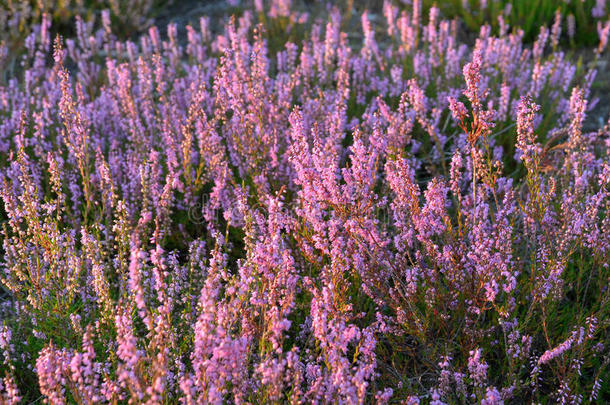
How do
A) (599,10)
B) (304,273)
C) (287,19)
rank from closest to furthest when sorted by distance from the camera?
(304,273), (599,10), (287,19)

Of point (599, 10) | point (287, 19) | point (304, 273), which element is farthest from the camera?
point (287, 19)

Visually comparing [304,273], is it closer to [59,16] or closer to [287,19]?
[287,19]

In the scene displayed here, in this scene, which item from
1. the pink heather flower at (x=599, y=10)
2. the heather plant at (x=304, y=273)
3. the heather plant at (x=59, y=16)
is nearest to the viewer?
the heather plant at (x=304, y=273)

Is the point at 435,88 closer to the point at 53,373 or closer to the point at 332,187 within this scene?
the point at 332,187

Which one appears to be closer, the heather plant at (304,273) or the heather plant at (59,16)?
the heather plant at (304,273)

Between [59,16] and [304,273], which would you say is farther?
[59,16]

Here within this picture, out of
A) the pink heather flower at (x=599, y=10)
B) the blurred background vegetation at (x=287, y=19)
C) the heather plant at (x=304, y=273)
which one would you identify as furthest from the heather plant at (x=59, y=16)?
the pink heather flower at (x=599, y=10)

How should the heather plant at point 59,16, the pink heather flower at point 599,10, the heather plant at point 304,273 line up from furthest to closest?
the pink heather flower at point 599,10, the heather plant at point 59,16, the heather plant at point 304,273

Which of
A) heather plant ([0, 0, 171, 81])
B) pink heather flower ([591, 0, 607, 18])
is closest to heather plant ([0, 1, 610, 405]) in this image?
heather plant ([0, 0, 171, 81])

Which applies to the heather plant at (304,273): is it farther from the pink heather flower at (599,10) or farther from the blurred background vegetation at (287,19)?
the pink heather flower at (599,10)

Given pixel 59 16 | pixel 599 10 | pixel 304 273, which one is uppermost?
pixel 59 16

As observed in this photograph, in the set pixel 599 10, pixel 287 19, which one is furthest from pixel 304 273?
pixel 599 10

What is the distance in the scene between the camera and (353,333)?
5.94 feet

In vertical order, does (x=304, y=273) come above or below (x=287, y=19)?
below
